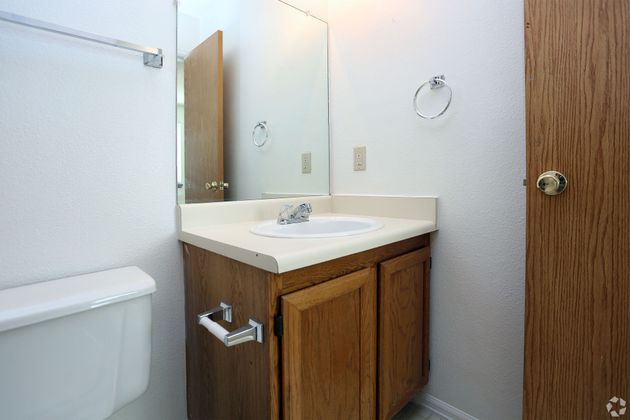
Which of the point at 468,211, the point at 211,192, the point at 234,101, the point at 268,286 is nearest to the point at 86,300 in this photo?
the point at 268,286

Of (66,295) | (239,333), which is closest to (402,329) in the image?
(239,333)

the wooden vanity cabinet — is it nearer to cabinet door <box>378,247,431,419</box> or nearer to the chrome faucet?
cabinet door <box>378,247,431,419</box>

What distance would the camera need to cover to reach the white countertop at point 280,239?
0.74 meters

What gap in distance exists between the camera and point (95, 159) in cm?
95

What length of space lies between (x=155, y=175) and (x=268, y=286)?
0.62 metres

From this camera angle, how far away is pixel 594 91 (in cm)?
76

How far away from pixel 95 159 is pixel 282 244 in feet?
2.11

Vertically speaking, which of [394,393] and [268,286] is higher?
[268,286]

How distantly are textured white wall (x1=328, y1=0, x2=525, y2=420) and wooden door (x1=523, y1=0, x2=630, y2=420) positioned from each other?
20 cm

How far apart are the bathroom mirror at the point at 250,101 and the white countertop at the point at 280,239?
0.08 meters

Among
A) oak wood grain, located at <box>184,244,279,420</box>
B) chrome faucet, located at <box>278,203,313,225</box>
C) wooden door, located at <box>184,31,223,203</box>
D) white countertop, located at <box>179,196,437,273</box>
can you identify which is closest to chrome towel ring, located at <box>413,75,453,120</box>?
white countertop, located at <box>179,196,437,273</box>

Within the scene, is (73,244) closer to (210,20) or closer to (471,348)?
(210,20)

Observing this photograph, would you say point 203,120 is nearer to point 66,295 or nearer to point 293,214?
point 293,214

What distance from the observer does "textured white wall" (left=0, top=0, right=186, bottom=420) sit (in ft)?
2.77
